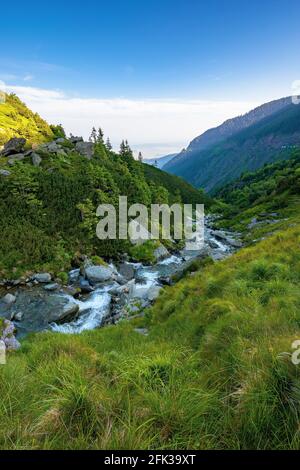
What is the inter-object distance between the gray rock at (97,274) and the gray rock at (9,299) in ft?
22.2

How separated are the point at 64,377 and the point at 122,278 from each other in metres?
23.2

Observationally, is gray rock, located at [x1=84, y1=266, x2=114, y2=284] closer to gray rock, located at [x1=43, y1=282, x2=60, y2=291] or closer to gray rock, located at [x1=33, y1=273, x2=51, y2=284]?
gray rock, located at [x1=43, y1=282, x2=60, y2=291]

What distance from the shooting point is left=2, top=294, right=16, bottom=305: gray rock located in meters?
20.3

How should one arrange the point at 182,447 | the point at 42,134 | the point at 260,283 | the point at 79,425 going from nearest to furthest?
1. the point at 182,447
2. the point at 79,425
3. the point at 260,283
4. the point at 42,134

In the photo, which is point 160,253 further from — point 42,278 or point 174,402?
point 174,402

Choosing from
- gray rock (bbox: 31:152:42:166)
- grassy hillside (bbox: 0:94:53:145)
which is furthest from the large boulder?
grassy hillside (bbox: 0:94:53:145)

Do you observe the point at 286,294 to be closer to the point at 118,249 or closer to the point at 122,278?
the point at 122,278

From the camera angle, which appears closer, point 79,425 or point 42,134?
point 79,425

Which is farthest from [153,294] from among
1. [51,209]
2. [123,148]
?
[123,148]

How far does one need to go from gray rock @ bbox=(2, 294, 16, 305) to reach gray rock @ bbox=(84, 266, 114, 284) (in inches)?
267

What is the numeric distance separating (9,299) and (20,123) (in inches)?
2781

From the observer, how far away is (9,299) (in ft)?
67.6

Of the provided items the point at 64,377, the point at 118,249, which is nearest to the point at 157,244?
the point at 118,249

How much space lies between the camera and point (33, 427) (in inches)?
124
